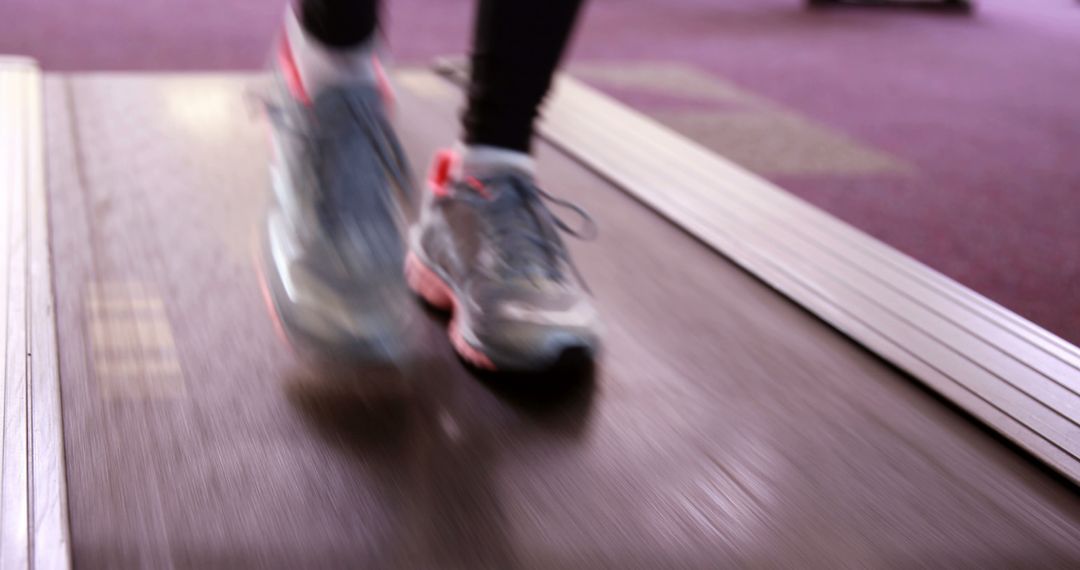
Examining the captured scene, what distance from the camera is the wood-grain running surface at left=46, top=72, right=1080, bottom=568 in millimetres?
592

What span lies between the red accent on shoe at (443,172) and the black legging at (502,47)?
0.04 meters

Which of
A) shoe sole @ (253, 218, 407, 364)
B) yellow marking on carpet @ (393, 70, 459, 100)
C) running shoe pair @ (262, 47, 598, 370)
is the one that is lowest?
yellow marking on carpet @ (393, 70, 459, 100)

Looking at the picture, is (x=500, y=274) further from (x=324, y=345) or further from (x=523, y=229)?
(x=324, y=345)

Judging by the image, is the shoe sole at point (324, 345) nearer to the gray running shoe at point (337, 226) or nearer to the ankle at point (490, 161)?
the gray running shoe at point (337, 226)

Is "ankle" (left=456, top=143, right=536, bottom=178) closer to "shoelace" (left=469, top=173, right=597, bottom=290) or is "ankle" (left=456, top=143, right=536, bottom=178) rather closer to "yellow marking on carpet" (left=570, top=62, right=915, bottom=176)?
"shoelace" (left=469, top=173, right=597, bottom=290)

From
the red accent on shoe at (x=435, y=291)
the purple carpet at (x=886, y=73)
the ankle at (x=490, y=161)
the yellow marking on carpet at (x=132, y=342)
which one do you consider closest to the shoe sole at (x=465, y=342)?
the red accent on shoe at (x=435, y=291)

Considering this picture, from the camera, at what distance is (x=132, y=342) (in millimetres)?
785

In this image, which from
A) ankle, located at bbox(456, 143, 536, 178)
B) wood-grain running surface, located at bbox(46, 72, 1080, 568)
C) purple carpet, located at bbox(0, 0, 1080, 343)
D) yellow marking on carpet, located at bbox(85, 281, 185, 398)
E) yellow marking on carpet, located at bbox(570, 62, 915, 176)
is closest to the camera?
wood-grain running surface, located at bbox(46, 72, 1080, 568)

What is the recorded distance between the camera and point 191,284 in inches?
35.1

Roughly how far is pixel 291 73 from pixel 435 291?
0.25m

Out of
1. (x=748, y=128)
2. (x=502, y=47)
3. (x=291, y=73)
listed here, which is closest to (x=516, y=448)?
(x=502, y=47)

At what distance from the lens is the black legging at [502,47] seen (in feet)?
2.53

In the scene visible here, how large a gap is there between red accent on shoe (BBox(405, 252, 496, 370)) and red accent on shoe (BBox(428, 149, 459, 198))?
7 centimetres

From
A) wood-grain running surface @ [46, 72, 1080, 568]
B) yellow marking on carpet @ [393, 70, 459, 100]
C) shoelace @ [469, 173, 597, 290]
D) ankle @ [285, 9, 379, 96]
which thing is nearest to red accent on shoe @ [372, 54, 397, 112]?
ankle @ [285, 9, 379, 96]
